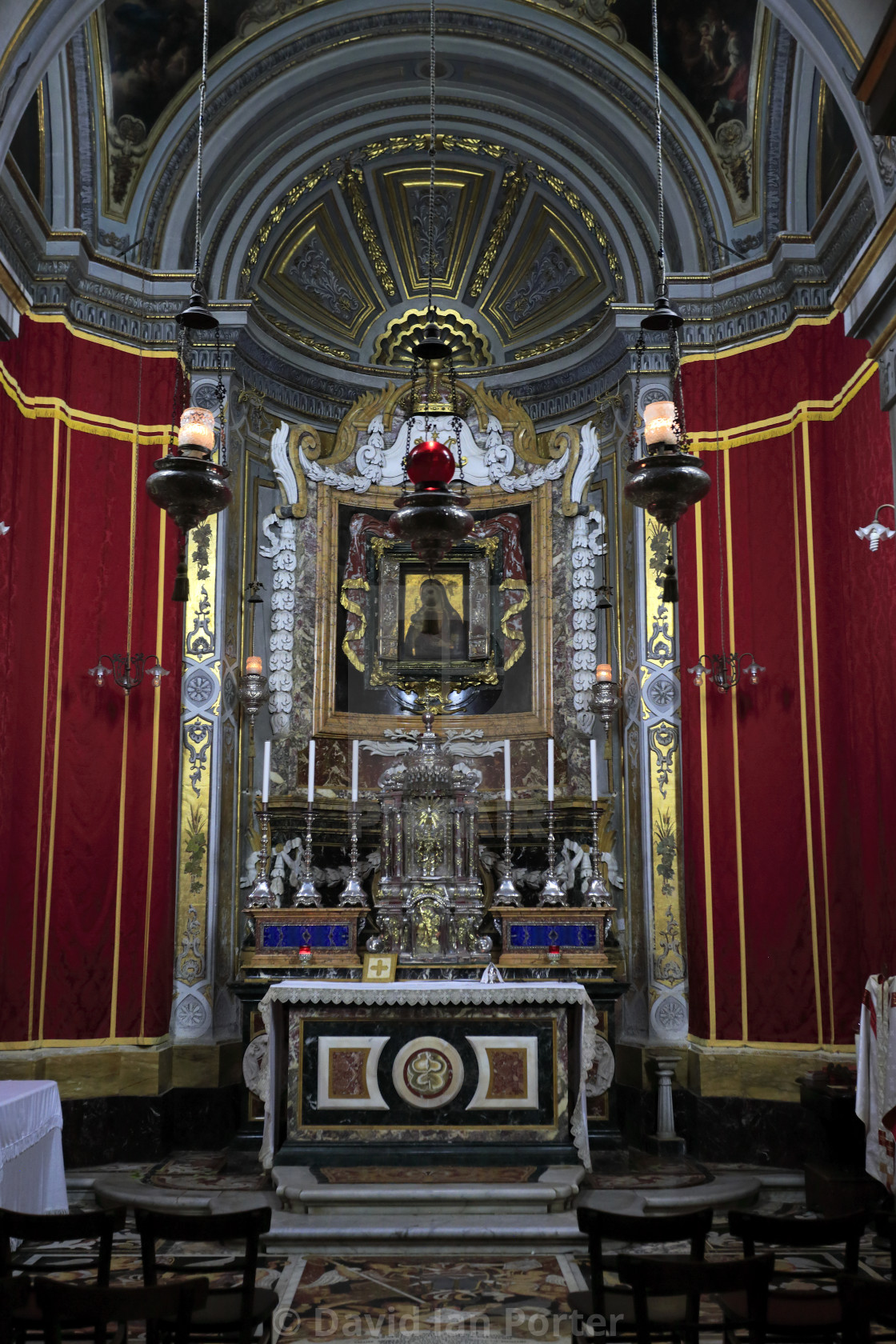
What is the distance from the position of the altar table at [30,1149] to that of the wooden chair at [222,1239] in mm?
1635

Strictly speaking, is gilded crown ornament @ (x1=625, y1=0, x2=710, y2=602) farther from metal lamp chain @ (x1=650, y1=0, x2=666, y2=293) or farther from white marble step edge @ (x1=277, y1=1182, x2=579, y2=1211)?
white marble step edge @ (x1=277, y1=1182, x2=579, y2=1211)

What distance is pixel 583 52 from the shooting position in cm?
966

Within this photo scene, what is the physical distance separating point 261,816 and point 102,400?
3504 mm

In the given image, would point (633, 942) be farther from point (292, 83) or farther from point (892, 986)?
point (292, 83)

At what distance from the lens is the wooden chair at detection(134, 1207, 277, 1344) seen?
391 centimetres

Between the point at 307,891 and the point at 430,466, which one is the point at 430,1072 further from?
the point at 430,466

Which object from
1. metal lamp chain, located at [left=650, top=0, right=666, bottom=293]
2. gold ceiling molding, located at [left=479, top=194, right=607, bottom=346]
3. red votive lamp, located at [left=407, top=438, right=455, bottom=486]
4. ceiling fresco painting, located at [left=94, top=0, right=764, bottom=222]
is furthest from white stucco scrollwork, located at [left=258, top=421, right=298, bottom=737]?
red votive lamp, located at [left=407, top=438, right=455, bottom=486]

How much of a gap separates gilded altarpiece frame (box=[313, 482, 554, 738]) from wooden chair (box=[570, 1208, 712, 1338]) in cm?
607

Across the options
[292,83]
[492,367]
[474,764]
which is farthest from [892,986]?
[292,83]

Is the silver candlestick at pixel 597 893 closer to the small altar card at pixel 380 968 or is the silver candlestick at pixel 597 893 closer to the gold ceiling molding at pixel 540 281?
the small altar card at pixel 380 968

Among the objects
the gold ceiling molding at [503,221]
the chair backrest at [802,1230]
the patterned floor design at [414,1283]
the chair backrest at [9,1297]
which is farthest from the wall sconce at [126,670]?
the chair backrest at [802,1230]

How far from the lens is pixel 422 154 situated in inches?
413

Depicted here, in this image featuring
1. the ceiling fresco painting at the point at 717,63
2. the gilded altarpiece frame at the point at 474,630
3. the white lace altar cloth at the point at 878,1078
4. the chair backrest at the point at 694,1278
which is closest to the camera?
the chair backrest at the point at 694,1278

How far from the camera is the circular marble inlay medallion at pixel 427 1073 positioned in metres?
7.39
